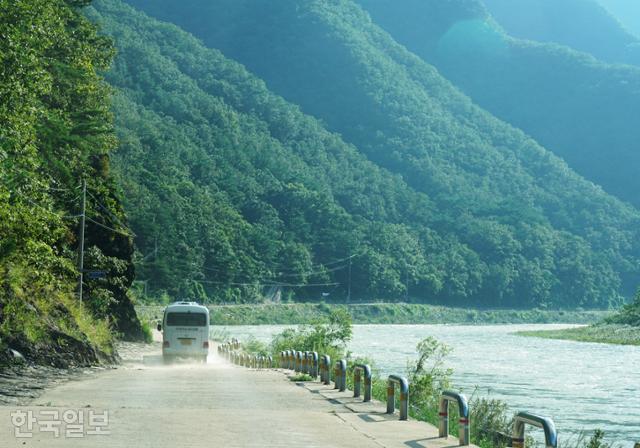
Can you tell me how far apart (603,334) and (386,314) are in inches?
2095

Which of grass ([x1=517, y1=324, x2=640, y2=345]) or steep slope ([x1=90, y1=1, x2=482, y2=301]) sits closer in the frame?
grass ([x1=517, y1=324, x2=640, y2=345])

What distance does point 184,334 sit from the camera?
45.4 m

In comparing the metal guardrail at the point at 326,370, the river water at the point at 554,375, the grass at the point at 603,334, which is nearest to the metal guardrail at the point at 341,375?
the metal guardrail at the point at 326,370

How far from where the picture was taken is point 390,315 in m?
166

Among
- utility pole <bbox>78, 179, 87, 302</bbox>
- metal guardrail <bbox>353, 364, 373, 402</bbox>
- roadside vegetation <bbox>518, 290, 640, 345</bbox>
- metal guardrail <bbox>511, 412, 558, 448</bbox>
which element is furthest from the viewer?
roadside vegetation <bbox>518, 290, 640, 345</bbox>

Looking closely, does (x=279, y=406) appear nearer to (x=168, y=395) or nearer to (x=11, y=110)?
(x=168, y=395)

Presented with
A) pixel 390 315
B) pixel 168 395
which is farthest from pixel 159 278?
pixel 168 395

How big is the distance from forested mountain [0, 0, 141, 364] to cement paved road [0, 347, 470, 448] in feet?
12.8

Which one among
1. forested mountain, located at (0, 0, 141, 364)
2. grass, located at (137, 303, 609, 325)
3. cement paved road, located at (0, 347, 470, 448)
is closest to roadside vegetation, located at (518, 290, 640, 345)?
grass, located at (137, 303, 609, 325)

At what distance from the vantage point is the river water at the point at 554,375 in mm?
42531

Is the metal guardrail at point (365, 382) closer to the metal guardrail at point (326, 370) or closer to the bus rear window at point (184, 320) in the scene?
the metal guardrail at point (326, 370)

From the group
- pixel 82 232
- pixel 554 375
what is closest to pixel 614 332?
pixel 554 375

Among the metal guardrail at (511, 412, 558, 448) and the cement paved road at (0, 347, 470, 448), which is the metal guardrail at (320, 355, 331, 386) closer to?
the cement paved road at (0, 347, 470, 448)

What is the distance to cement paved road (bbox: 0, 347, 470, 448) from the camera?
12227 mm
